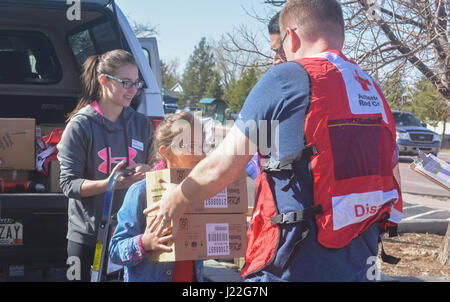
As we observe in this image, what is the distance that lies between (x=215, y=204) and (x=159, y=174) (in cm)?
28

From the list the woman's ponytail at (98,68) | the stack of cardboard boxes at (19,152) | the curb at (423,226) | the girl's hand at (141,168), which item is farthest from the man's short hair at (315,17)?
the curb at (423,226)

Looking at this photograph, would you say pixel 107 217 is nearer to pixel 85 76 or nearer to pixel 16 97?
pixel 85 76

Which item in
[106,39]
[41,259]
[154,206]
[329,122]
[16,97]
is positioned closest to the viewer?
[329,122]

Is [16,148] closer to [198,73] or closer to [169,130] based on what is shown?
[169,130]

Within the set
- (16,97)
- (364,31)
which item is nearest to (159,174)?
(16,97)

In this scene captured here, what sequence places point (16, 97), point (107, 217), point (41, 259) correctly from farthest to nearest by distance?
point (16, 97), point (41, 259), point (107, 217)

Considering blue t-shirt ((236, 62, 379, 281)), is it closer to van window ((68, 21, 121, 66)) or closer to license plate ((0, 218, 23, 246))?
license plate ((0, 218, 23, 246))

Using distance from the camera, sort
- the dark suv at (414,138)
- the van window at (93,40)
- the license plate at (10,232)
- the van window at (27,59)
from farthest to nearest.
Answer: the dark suv at (414,138) → the van window at (27,59) → the van window at (93,40) → the license plate at (10,232)

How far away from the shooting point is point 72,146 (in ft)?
11.2

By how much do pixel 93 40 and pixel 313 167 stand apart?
3.47 meters

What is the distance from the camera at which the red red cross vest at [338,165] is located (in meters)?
2.08

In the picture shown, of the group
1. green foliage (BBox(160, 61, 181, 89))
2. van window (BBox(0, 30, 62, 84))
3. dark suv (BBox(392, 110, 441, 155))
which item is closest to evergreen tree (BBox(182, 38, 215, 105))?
green foliage (BBox(160, 61, 181, 89))

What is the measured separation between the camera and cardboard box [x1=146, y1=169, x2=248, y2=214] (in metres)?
2.53

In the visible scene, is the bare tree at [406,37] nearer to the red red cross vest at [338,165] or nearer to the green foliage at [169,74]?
the red red cross vest at [338,165]
